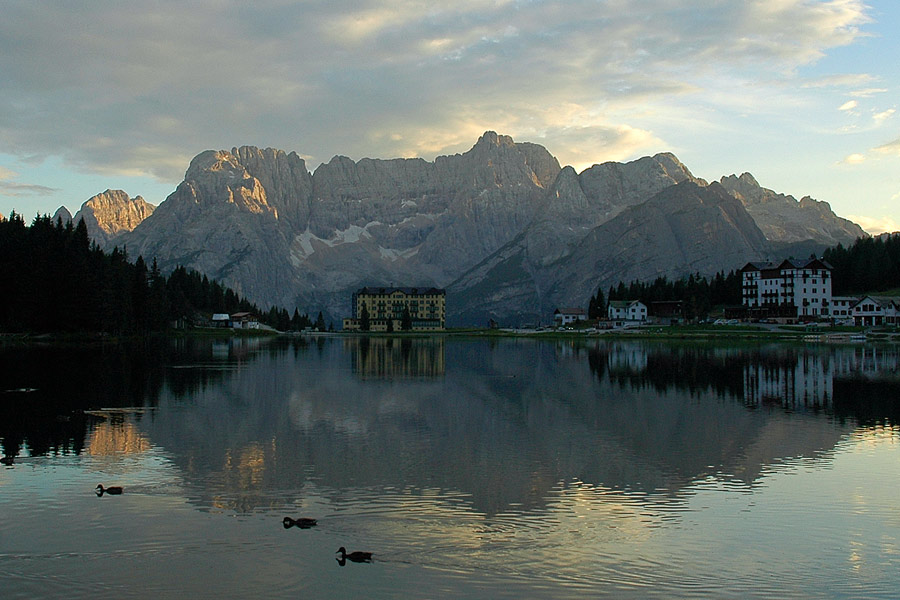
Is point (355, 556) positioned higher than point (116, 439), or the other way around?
point (116, 439)

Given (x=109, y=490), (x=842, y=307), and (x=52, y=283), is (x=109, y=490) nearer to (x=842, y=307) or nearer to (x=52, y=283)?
(x=52, y=283)

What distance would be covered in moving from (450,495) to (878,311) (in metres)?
171

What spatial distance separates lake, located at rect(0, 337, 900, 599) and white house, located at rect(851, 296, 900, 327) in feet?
423

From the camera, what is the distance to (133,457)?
32.6 m

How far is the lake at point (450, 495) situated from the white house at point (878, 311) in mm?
129032

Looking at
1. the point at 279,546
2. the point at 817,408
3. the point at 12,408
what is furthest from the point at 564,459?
the point at 12,408

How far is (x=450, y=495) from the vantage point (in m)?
26.5

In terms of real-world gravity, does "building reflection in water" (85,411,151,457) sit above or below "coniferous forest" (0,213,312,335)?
below

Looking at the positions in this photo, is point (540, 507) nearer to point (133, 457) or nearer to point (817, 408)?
point (133, 457)

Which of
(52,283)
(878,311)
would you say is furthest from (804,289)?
(52,283)

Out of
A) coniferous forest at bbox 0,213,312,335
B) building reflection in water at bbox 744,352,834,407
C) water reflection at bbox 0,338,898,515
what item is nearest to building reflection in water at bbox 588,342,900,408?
building reflection in water at bbox 744,352,834,407

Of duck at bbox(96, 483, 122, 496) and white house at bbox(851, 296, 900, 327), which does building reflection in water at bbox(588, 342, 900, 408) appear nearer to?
duck at bbox(96, 483, 122, 496)

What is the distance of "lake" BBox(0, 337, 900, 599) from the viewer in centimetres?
1894

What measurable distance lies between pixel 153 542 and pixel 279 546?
3.47m
